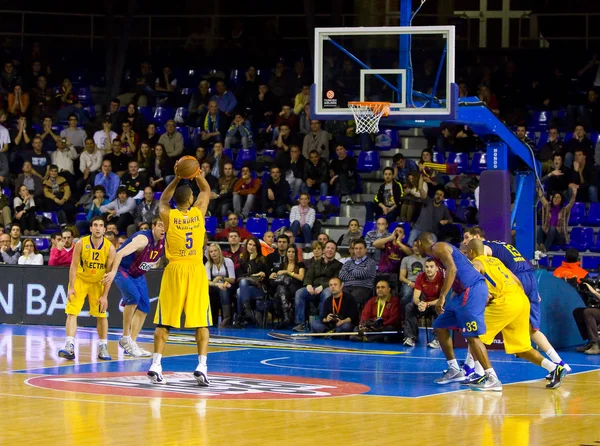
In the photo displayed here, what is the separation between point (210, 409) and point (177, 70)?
18.7 m

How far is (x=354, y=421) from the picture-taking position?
9336 mm

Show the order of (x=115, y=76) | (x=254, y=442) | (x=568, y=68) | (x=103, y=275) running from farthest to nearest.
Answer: (x=115, y=76), (x=568, y=68), (x=103, y=275), (x=254, y=442)

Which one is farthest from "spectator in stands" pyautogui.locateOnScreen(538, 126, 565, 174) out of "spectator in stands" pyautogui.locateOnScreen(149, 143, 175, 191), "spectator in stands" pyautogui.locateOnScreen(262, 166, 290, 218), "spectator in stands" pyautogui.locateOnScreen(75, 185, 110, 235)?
"spectator in stands" pyautogui.locateOnScreen(75, 185, 110, 235)

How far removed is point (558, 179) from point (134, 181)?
26.5 feet

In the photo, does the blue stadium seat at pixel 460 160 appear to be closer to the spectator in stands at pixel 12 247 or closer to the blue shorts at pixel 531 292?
the spectator in stands at pixel 12 247

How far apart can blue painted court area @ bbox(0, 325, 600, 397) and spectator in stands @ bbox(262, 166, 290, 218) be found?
4267mm

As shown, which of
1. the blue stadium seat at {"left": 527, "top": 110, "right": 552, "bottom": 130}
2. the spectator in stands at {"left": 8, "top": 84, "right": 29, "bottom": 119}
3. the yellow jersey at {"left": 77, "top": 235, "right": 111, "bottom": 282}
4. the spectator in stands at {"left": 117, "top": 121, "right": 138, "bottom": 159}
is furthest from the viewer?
the spectator in stands at {"left": 8, "top": 84, "right": 29, "bottom": 119}

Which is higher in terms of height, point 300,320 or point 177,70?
point 177,70

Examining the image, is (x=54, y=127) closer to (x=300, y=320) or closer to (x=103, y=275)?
(x=300, y=320)

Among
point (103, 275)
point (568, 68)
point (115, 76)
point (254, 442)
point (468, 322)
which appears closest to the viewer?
point (254, 442)

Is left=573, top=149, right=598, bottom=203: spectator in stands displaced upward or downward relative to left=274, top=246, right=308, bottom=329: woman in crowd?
upward

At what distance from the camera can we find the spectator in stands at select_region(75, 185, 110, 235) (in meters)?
21.9

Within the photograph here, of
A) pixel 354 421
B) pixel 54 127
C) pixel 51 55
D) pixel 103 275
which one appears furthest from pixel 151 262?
pixel 51 55

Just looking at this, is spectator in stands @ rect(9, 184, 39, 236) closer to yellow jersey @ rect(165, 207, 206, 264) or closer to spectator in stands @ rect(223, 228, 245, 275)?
spectator in stands @ rect(223, 228, 245, 275)
